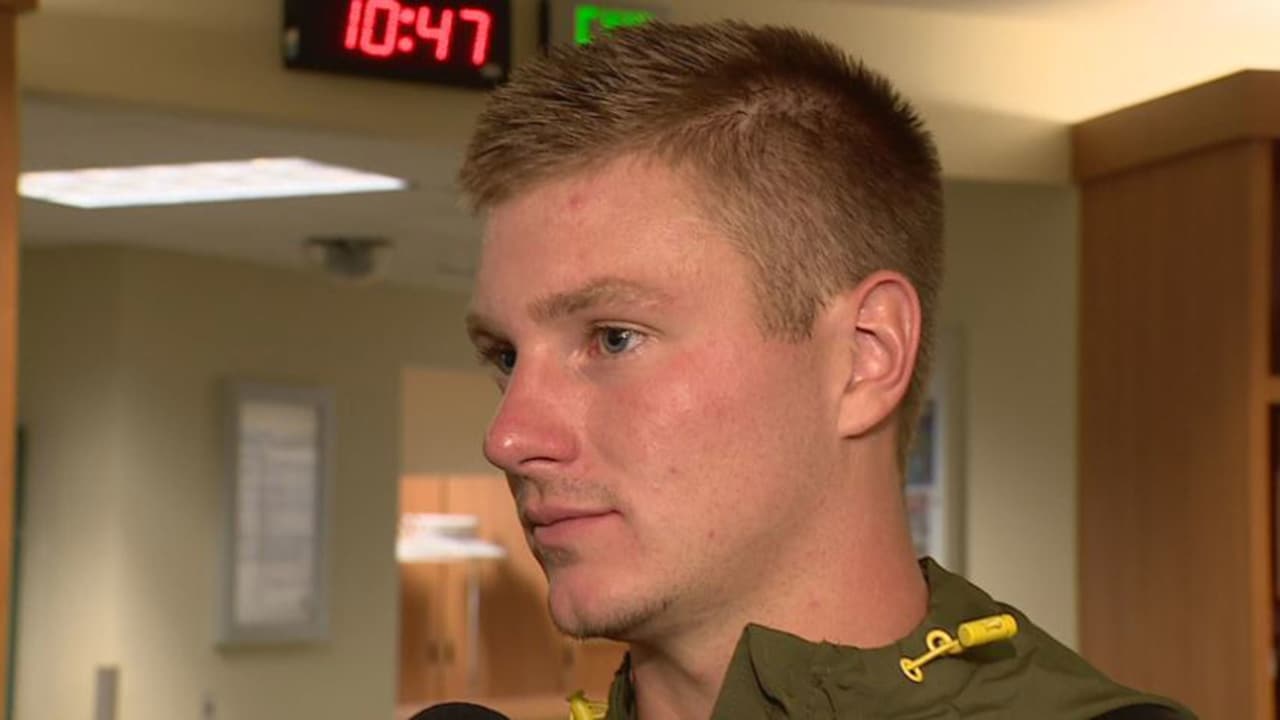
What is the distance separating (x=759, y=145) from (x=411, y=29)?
2415 mm

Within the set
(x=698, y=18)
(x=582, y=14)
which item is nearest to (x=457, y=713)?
(x=582, y=14)

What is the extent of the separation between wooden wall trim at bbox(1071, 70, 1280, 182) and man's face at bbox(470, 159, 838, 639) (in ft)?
8.62

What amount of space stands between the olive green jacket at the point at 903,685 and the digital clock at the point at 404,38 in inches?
94.5

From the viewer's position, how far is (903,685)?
958 mm

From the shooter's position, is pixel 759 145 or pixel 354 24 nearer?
pixel 759 145

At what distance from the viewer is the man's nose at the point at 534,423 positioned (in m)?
0.94

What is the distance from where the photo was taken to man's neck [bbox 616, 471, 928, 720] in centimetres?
97

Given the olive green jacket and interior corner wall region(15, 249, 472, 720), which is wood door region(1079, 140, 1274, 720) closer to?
the olive green jacket

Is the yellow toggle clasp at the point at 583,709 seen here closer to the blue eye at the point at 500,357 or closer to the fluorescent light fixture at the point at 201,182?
the blue eye at the point at 500,357

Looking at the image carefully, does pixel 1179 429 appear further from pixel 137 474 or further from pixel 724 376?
pixel 137 474

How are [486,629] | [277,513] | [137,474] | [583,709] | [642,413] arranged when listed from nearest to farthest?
1. [642,413]
2. [583,709]
3. [137,474]
4. [277,513]
5. [486,629]

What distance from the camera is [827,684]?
37.5 inches

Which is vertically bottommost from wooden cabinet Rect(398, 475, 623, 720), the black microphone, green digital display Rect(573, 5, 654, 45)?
wooden cabinet Rect(398, 475, 623, 720)

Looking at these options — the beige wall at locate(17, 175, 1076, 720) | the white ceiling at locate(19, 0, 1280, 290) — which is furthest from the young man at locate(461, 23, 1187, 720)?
the beige wall at locate(17, 175, 1076, 720)
